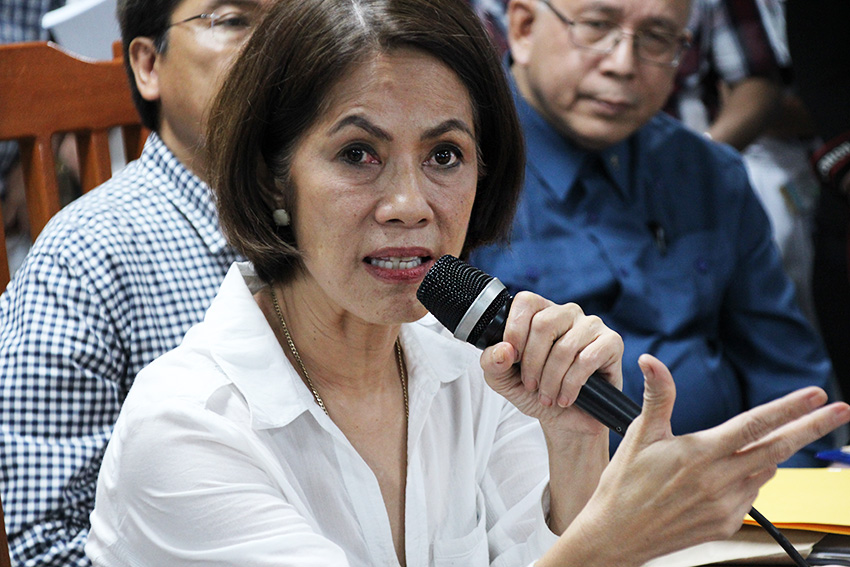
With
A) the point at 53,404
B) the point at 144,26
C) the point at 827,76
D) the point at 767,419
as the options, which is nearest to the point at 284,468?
the point at 53,404

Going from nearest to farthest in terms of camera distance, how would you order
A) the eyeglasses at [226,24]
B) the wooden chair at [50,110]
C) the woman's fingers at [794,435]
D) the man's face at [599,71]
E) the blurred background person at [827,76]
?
1. the woman's fingers at [794,435]
2. the wooden chair at [50,110]
3. the eyeglasses at [226,24]
4. the man's face at [599,71]
5. the blurred background person at [827,76]

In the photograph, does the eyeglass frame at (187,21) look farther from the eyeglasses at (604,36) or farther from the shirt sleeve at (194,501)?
the shirt sleeve at (194,501)

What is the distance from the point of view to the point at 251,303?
142 centimetres

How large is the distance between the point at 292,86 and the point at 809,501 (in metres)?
0.84

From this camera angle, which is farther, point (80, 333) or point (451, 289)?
point (80, 333)

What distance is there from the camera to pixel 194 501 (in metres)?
1.21

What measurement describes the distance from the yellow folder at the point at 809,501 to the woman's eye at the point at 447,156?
58cm

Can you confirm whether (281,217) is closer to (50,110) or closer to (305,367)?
(305,367)

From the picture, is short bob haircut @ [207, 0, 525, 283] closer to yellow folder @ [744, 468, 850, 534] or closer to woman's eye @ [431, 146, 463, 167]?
woman's eye @ [431, 146, 463, 167]

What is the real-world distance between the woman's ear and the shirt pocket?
1098mm

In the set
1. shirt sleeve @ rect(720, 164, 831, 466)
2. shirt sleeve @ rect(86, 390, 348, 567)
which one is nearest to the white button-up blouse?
shirt sleeve @ rect(86, 390, 348, 567)

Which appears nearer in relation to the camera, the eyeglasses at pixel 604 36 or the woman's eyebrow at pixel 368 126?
the woman's eyebrow at pixel 368 126

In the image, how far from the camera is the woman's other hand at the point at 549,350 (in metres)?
1.14

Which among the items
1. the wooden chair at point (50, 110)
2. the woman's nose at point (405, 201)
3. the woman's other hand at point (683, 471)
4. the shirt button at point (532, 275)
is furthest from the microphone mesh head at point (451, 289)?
the shirt button at point (532, 275)
